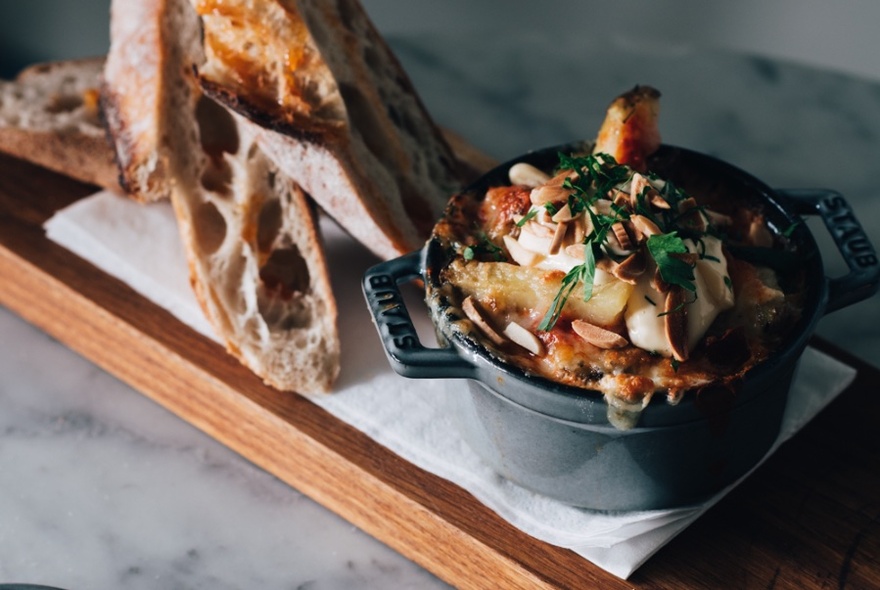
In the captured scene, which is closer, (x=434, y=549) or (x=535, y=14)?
(x=434, y=549)

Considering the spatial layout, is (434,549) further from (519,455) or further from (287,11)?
(287,11)

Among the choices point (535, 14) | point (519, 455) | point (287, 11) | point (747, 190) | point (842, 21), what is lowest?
point (535, 14)

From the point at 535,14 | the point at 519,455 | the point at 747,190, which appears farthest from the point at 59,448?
the point at 535,14

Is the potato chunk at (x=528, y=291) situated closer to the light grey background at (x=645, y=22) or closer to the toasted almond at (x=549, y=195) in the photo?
the toasted almond at (x=549, y=195)

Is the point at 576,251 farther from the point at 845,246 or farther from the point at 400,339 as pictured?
the point at 845,246

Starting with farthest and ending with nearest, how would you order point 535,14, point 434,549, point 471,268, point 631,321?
point 535,14 < point 434,549 < point 471,268 < point 631,321

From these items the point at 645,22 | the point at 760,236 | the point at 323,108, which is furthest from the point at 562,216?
the point at 645,22

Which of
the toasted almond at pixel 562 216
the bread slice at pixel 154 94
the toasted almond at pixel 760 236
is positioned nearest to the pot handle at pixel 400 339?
the toasted almond at pixel 562 216

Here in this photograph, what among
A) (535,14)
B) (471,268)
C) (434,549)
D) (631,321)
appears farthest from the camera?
(535,14)
